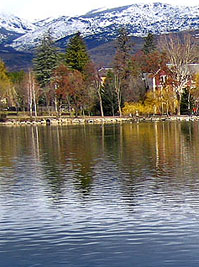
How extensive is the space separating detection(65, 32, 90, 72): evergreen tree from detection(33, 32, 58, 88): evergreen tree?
228cm

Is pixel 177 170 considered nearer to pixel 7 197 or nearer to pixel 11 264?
pixel 7 197

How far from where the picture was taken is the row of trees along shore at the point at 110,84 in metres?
73.4

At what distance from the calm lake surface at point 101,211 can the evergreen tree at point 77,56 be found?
58.1 meters

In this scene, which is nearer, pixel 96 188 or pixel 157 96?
pixel 96 188

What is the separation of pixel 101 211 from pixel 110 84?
64299mm

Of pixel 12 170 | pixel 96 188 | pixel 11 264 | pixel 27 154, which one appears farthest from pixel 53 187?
pixel 27 154

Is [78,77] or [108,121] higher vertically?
[78,77]

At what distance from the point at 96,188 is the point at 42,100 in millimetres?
69738

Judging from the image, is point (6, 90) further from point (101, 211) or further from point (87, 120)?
point (101, 211)

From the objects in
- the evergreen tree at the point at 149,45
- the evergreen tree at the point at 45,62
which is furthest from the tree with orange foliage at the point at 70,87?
the evergreen tree at the point at 149,45

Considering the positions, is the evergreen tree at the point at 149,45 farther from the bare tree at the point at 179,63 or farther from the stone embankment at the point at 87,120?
the stone embankment at the point at 87,120

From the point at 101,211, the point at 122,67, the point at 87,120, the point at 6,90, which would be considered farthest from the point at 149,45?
the point at 101,211

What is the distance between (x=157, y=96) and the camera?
72.6 metres

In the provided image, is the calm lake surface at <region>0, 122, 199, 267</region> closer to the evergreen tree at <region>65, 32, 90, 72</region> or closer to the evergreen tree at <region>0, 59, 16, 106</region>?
the evergreen tree at <region>0, 59, 16, 106</region>
